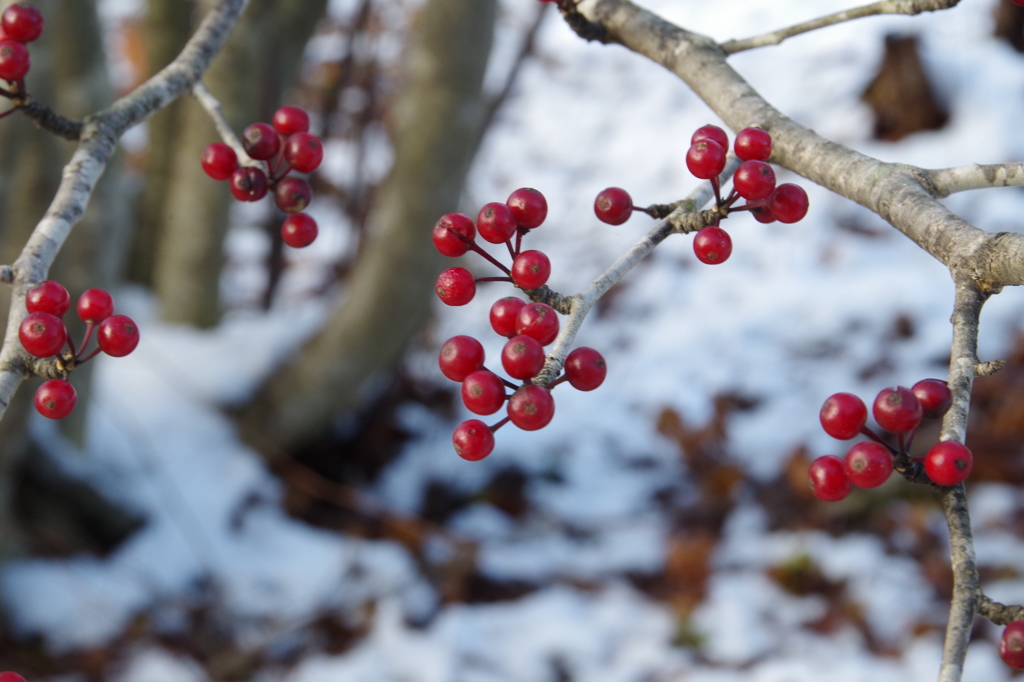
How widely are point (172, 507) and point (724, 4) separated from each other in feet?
23.7

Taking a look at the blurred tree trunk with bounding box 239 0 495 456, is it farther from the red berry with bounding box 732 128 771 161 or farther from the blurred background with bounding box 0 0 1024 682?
the red berry with bounding box 732 128 771 161

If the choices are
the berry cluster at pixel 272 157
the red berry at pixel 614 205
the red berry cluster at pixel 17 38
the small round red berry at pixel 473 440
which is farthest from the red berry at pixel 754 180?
the red berry cluster at pixel 17 38

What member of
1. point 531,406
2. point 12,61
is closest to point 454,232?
point 531,406

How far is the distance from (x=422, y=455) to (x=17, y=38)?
3.52 meters

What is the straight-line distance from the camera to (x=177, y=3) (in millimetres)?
4258

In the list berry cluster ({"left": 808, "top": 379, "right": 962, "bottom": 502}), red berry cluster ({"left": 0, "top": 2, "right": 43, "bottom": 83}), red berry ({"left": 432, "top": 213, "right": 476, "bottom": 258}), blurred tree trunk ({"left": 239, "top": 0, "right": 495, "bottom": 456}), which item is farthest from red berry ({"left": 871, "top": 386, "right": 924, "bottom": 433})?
blurred tree trunk ({"left": 239, "top": 0, "right": 495, "bottom": 456})

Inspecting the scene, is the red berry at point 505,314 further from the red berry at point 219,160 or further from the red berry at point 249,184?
the red berry at point 219,160

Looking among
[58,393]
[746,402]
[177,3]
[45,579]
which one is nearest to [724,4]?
[746,402]

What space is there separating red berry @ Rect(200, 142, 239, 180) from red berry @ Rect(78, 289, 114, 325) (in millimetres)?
303

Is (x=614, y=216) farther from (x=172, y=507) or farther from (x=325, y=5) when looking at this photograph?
(x=325, y=5)

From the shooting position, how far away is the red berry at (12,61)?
3.69ft

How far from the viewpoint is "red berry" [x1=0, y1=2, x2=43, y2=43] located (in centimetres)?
118

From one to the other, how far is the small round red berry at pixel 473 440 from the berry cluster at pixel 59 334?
40 centimetres

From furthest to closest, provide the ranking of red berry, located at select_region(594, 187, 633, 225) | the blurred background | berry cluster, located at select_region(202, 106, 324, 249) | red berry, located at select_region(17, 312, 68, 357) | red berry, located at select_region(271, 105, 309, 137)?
1. the blurred background
2. red berry, located at select_region(271, 105, 309, 137)
3. berry cluster, located at select_region(202, 106, 324, 249)
4. red berry, located at select_region(594, 187, 633, 225)
5. red berry, located at select_region(17, 312, 68, 357)
